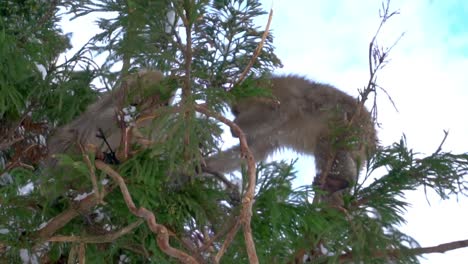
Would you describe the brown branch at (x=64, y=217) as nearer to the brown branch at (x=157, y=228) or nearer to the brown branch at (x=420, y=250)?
the brown branch at (x=157, y=228)

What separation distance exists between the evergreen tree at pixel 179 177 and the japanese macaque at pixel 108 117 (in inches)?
0.7

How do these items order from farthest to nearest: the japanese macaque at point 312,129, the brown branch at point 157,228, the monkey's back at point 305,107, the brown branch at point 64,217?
the monkey's back at point 305,107 → the japanese macaque at point 312,129 → the brown branch at point 64,217 → the brown branch at point 157,228

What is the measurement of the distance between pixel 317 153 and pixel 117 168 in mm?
820

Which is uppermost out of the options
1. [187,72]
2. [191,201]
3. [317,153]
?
[317,153]

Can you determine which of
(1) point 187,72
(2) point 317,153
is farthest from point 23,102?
(2) point 317,153

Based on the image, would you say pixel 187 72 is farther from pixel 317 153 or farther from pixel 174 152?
pixel 317 153

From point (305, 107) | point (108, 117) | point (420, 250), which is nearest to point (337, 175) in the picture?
point (420, 250)

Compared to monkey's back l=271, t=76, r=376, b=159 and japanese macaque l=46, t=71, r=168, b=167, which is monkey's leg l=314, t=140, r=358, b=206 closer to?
monkey's back l=271, t=76, r=376, b=159

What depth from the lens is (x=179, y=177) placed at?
79 cm

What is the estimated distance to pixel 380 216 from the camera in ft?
2.70

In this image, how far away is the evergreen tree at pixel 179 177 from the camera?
66 centimetres

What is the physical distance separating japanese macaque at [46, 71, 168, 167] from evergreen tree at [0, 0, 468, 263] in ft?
0.06

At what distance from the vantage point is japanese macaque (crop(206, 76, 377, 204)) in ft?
2.96

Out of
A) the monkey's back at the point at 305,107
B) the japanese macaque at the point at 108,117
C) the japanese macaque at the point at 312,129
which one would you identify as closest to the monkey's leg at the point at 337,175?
the japanese macaque at the point at 312,129
